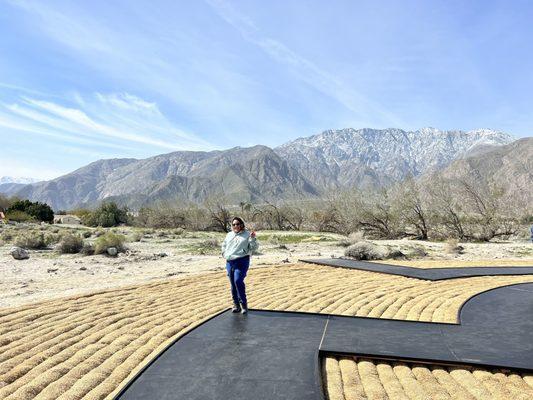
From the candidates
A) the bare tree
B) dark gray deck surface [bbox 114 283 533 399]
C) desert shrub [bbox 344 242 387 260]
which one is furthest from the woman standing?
the bare tree

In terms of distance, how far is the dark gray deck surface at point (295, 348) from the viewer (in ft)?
11.3

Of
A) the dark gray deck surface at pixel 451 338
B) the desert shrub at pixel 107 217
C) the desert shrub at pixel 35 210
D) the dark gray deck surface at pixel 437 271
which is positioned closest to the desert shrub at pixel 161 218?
the desert shrub at pixel 107 217

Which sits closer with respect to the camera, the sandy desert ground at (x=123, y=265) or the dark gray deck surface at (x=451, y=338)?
the dark gray deck surface at (x=451, y=338)

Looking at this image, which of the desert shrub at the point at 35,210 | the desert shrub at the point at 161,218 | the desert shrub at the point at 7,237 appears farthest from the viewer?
the desert shrub at the point at 35,210

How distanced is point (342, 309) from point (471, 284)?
145 inches

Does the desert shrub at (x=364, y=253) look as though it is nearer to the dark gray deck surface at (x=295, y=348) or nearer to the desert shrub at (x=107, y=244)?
the dark gray deck surface at (x=295, y=348)

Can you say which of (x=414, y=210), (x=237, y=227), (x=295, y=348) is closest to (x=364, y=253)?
(x=237, y=227)

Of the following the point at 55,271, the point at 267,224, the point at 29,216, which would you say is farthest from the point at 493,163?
the point at 55,271

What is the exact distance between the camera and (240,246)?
5.65 metres

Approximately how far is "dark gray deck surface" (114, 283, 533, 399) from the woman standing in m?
0.31

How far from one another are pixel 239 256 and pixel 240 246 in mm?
138

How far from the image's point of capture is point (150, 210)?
138 ft

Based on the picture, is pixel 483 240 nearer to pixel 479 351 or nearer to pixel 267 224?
pixel 267 224

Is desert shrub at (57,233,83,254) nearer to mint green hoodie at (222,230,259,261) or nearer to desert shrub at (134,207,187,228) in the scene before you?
mint green hoodie at (222,230,259,261)
